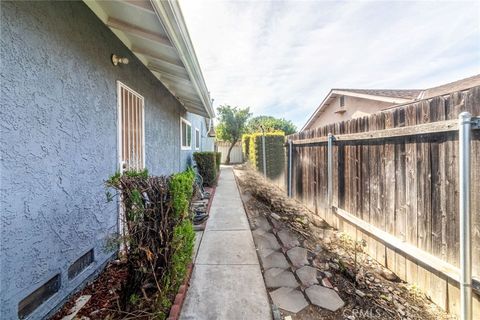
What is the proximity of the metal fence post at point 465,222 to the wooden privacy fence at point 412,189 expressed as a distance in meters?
0.06

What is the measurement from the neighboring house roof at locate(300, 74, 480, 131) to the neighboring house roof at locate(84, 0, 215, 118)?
8405 mm

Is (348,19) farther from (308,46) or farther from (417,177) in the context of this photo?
(417,177)

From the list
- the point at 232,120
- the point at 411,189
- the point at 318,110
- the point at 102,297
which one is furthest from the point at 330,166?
the point at 232,120

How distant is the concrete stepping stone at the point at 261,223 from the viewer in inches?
177

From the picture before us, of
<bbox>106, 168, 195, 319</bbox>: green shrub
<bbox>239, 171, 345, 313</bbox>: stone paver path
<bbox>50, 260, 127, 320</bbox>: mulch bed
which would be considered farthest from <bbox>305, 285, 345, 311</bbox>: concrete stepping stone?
<bbox>50, 260, 127, 320</bbox>: mulch bed

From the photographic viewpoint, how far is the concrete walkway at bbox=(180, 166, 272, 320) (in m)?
2.26

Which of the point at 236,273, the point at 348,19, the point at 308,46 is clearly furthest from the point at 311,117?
the point at 236,273

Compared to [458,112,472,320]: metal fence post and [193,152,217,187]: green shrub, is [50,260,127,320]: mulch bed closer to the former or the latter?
[458,112,472,320]: metal fence post

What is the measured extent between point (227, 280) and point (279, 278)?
67 centimetres

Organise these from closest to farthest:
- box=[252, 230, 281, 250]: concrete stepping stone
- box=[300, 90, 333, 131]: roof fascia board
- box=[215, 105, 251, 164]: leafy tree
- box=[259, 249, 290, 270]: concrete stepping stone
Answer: box=[259, 249, 290, 270]: concrete stepping stone
box=[252, 230, 281, 250]: concrete stepping stone
box=[300, 90, 333, 131]: roof fascia board
box=[215, 105, 251, 164]: leafy tree

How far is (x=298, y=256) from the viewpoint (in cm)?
346

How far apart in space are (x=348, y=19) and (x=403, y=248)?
5.93 metres

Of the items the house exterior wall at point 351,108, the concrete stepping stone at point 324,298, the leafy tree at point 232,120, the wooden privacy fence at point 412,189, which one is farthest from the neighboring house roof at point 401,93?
the leafy tree at point 232,120

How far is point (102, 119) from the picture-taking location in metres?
2.94
